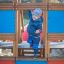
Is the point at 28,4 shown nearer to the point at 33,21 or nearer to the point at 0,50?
the point at 33,21

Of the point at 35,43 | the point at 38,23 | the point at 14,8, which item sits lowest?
the point at 35,43

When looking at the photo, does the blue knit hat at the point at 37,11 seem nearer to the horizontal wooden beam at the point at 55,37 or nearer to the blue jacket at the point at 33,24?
the blue jacket at the point at 33,24

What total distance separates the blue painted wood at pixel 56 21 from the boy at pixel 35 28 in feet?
0.53

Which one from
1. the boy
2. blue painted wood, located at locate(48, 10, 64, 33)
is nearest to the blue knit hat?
the boy

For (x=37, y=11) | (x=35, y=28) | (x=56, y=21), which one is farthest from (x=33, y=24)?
(x=56, y=21)

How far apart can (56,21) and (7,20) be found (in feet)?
2.61

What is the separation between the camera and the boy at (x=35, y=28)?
11.5ft

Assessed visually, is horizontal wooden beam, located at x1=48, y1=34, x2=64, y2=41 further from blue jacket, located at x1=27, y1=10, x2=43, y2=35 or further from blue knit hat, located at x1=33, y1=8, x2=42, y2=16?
blue knit hat, located at x1=33, y1=8, x2=42, y2=16

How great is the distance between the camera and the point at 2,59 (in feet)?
11.5

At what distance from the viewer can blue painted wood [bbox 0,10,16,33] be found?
3467 millimetres

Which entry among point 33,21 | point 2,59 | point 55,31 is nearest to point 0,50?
point 2,59

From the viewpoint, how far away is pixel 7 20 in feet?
11.4

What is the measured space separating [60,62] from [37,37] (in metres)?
0.56

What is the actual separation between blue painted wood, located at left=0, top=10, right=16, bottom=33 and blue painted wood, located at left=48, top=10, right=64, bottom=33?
585 millimetres
